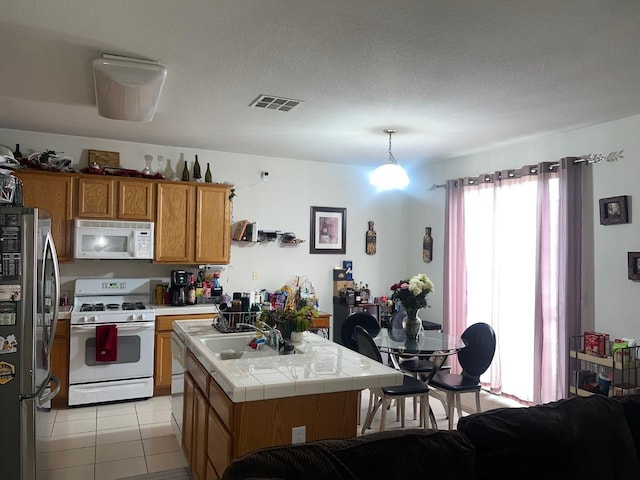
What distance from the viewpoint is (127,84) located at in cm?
291

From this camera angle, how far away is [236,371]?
236 cm

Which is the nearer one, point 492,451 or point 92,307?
point 492,451

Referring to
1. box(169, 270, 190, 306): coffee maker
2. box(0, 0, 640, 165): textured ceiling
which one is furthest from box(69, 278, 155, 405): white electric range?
box(0, 0, 640, 165): textured ceiling

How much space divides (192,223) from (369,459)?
13.5 feet

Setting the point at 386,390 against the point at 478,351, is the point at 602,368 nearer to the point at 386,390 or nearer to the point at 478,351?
the point at 478,351

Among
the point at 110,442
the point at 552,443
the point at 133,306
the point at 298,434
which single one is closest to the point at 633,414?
the point at 552,443

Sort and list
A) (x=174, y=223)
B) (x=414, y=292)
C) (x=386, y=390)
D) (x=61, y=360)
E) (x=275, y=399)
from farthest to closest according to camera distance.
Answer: (x=174, y=223)
(x=61, y=360)
(x=414, y=292)
(x=386, y=390)
(x=275, y=399)

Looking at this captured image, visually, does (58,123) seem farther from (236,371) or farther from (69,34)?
(236,371)

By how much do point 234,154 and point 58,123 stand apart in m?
1.87

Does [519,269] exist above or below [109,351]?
above

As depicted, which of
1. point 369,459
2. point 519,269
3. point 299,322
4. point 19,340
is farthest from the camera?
point 519,269

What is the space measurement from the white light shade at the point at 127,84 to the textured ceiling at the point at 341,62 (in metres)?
0.07

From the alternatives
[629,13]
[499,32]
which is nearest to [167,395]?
[499,32]

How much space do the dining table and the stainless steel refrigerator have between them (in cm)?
236
